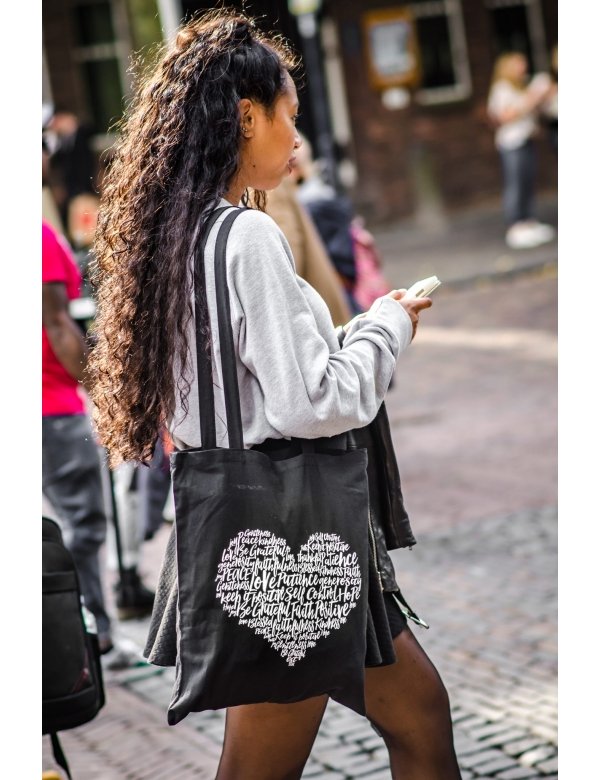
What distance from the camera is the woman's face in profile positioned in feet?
8.05

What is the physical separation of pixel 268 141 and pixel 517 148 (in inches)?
542

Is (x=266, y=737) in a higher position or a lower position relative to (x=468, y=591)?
higher

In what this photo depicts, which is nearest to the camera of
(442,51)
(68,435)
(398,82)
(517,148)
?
(68,435)

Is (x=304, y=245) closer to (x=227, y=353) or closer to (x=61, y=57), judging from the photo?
(x=227, y=353)

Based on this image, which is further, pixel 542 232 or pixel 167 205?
pixel 542 232

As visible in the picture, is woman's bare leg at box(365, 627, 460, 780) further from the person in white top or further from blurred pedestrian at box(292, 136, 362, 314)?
the person in white top

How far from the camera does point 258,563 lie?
7.43ft

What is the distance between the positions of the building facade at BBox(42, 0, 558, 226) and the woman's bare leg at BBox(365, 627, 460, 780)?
17100mm

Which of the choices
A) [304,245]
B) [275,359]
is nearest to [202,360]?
[275,359]

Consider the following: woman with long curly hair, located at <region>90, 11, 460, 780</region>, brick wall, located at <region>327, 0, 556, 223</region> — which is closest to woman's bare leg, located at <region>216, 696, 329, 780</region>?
woman with long curly hair, located at <region>90, 11, 460, 780</region>

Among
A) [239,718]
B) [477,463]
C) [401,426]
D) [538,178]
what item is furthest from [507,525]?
[538,178]
